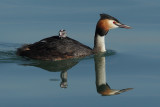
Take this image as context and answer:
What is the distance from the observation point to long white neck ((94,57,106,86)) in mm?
12419

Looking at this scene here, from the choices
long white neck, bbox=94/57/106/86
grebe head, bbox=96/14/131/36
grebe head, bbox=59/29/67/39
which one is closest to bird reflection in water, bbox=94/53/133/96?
long white neck, bbox=94/57/106/86

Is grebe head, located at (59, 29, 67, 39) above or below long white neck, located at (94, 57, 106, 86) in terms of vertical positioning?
above

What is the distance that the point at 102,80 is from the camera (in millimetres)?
12430

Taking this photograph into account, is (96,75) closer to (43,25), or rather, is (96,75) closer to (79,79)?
(79,79)

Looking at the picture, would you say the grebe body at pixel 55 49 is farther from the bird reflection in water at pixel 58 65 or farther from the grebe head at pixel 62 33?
the bird reflection in water at pixel 58 65

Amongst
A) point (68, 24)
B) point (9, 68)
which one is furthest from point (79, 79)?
point (68, 24)

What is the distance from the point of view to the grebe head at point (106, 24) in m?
14.8

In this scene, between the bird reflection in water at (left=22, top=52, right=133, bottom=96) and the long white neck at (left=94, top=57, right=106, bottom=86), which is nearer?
the bird reflection in water at (left=22, top=52, right=133, bottom=96)

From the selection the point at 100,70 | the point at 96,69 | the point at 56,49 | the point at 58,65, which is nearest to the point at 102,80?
the point at 100,70

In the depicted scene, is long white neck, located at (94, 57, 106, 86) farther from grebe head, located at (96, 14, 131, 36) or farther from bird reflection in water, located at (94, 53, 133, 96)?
grebe head, located at (96, 14, 131, 36)

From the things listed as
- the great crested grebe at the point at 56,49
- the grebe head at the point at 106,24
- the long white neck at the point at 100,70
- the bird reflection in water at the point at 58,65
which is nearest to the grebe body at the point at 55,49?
the great crested grebe at the point at 56,49

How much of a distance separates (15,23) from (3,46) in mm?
1552

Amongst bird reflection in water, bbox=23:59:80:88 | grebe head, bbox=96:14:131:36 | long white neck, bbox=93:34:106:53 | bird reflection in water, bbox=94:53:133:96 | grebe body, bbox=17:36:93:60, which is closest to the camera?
bird reflection in water, bbox=94:53:133:96

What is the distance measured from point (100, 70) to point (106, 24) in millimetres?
1957
